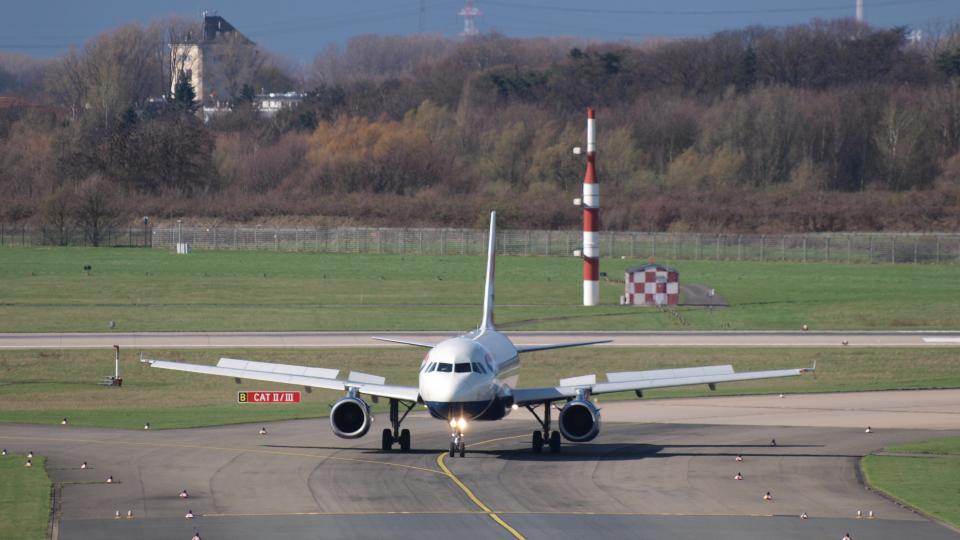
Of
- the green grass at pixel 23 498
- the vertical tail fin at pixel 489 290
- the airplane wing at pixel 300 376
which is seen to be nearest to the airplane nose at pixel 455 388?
the airplane wing at pixel 300 376

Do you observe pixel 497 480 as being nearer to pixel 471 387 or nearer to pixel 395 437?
pixel 471 387

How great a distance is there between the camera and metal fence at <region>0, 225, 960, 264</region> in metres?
130

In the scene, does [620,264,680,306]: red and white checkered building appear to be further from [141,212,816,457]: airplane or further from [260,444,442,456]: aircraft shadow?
[260,444,442,456]: aircraft shadow

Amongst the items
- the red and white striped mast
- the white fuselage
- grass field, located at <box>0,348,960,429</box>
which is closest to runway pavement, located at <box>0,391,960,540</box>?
the white fuselage

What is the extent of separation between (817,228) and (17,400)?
11216 cm

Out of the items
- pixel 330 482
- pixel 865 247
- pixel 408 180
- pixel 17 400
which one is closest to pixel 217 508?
pixel 330 482

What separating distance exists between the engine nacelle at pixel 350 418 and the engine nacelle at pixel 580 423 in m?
5.94

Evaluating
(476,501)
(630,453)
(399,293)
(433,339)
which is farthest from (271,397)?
(399,293)

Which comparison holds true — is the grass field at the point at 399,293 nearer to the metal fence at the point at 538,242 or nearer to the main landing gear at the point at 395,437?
the metal fence at the point at 538,242

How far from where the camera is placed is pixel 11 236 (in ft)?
497

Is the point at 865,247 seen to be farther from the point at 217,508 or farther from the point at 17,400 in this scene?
the point at 217,508

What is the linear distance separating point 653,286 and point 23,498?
61586 mm

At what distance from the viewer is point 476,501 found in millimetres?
35531

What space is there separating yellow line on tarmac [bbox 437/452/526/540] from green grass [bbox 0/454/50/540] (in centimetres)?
1052
